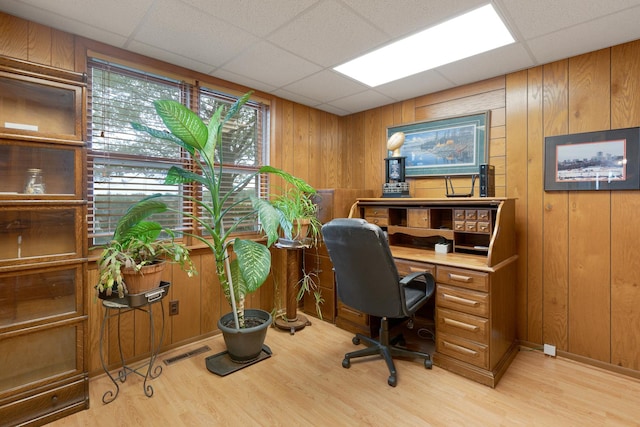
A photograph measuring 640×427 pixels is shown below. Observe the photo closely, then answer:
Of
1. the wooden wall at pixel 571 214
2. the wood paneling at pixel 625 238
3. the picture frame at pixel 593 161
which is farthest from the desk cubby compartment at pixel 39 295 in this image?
the wood paneling at pixel 625 238

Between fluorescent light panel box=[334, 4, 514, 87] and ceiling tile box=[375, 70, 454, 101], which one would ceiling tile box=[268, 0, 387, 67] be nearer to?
fluorescent light panel box=[334, 4, 514, 87]

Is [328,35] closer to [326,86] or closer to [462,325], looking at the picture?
[326,86]

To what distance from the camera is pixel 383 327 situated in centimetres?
238

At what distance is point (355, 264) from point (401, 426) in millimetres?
943

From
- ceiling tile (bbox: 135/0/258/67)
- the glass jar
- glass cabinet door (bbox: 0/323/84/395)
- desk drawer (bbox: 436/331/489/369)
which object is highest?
ceiling tile (bbox: 135/0/258/67)

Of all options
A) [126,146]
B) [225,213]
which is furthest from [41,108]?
[225,213]

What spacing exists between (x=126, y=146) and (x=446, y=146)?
9.08ft

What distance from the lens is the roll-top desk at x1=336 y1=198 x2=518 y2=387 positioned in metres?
2.16

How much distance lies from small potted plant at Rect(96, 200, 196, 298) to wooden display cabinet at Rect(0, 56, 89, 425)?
18 centimetres

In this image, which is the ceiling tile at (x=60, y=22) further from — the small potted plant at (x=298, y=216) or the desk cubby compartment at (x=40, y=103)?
the small potted plant at (x=298, y=216)

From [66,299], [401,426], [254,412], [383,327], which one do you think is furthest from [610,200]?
[66,299]

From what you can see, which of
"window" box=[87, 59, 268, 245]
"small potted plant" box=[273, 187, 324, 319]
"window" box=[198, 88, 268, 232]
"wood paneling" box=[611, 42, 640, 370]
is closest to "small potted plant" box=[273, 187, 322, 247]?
"small potted plant" box=[273, 187, 324, 319]

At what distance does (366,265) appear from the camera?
2086mm

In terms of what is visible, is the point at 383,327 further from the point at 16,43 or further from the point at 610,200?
the point at 16,43
